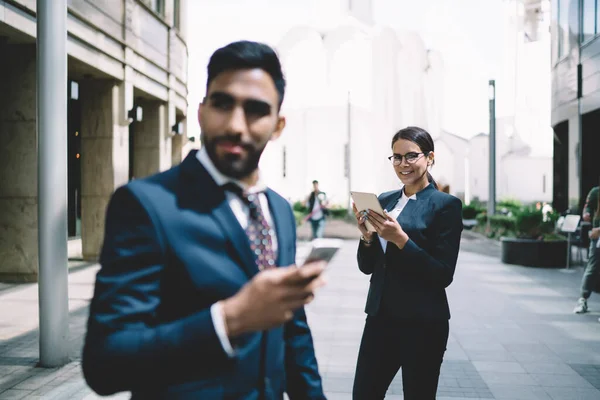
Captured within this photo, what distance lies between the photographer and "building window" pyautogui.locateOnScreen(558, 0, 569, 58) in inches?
718

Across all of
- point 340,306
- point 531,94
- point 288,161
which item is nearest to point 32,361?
point 340,306

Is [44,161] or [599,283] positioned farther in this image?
[599,283]

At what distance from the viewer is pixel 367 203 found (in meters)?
2.91

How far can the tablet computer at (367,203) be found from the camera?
112 inches

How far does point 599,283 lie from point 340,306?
471 cm

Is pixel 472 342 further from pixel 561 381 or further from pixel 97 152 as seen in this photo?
pixel 97 152

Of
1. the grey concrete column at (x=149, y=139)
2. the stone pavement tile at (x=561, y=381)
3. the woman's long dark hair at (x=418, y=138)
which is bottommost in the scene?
the stone pavement tile at (x=561, y=381)

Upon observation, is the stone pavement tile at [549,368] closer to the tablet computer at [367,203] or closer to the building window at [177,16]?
the tablet computer at [367,203]

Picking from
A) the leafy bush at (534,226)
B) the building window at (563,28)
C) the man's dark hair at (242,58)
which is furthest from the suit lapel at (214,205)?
the building window at (563,28)

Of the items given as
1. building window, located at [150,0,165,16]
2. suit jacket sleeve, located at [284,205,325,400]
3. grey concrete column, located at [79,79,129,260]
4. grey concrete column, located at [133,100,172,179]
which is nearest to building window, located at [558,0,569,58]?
building window, located at [150,0,165,16]

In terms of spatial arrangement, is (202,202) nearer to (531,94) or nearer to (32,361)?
(32,361)

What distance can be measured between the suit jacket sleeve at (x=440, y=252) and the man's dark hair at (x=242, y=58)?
1635 mm

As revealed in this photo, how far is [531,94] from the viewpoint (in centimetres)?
4938

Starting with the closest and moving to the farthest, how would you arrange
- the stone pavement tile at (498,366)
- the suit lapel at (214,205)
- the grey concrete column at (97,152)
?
the suit lapel at (214,205)
the stone pavement tile at (498,366)
the grey concrete column at (97,152)
